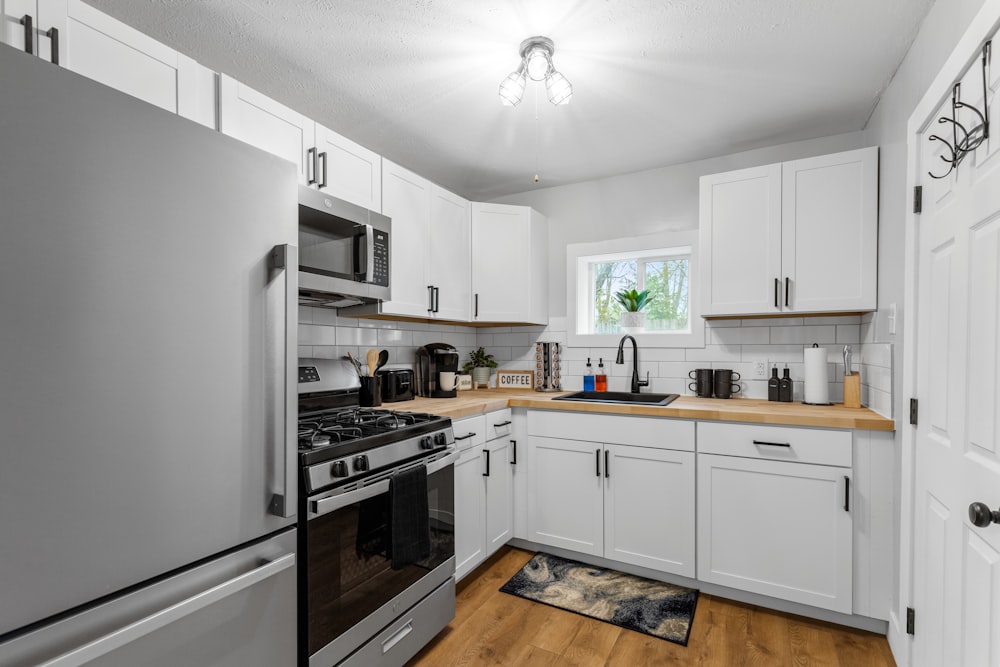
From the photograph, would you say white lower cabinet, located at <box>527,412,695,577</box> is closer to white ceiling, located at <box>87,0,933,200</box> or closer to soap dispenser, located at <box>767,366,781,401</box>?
soap dispenser, located at <box>767,366,781,401</box>

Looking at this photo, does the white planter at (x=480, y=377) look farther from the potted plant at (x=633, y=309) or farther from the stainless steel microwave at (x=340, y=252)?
the stainless steel microwave at (x=340, y=252)

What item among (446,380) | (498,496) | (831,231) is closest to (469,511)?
(498,496)

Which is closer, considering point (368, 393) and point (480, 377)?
point (368, 393)

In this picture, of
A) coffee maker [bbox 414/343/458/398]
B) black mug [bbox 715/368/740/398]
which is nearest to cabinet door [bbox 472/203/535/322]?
coffee maker [bbox 414/343/458/398]

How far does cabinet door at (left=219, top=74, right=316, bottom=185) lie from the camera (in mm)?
1675

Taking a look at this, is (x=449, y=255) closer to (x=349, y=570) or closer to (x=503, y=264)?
(x=503, y=264)

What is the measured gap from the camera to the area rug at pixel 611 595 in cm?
217

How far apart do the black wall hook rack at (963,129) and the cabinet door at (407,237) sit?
80.9 inches

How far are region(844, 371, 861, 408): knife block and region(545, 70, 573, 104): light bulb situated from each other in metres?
1.94

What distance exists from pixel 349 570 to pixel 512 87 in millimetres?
1853

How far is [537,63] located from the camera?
183 cm

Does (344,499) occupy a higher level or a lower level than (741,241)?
lower

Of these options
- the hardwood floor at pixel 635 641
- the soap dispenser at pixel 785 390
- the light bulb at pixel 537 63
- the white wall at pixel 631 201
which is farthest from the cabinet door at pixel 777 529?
the light bulb at pixel 537 63

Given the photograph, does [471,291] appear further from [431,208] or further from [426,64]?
[426,64]
